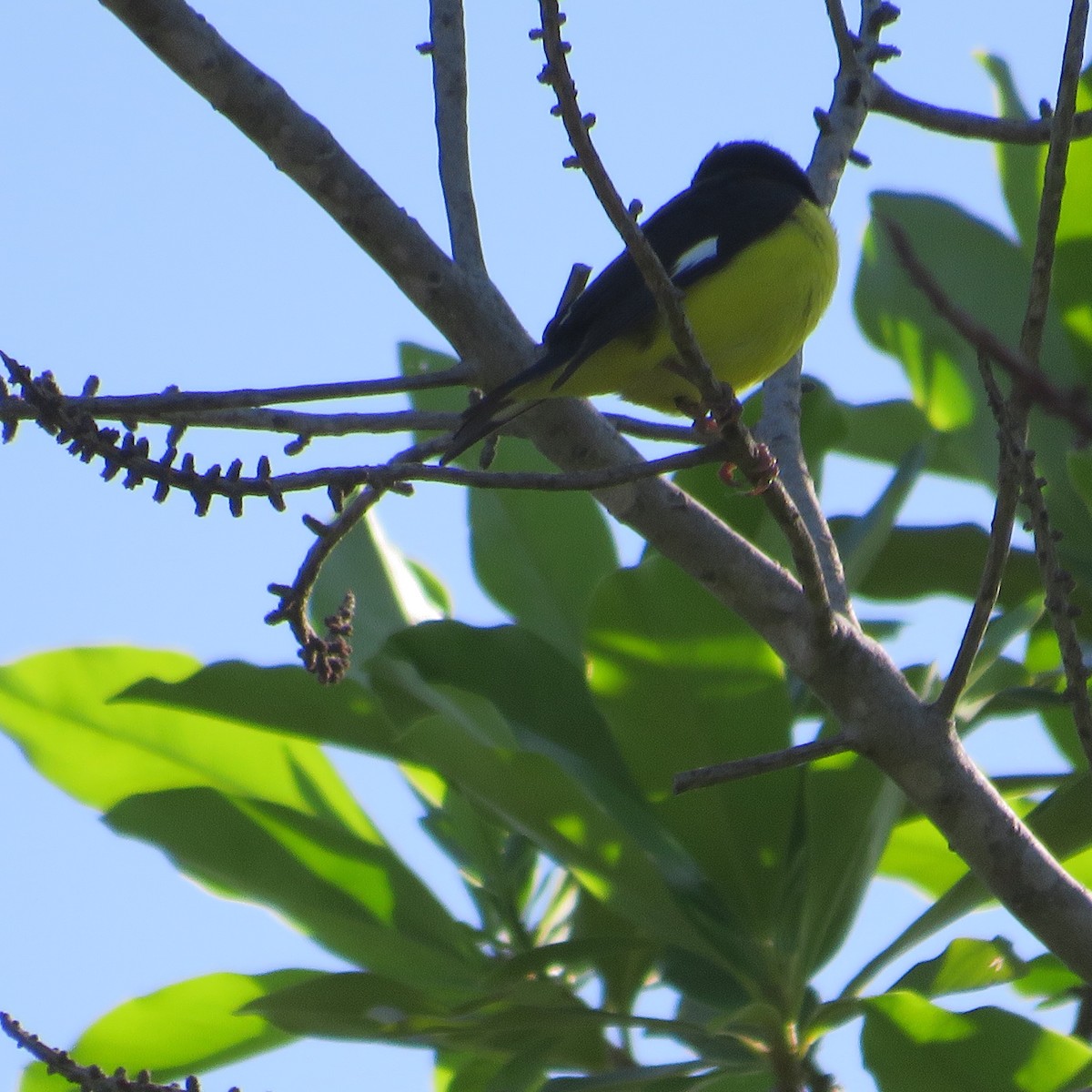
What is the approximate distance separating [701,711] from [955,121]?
132 cm

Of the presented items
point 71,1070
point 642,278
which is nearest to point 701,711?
point 642,278

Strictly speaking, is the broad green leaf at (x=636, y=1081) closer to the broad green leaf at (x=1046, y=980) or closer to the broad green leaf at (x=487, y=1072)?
the broad green leaf at (x=487, y=1072)

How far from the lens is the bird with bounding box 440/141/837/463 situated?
2.65 m

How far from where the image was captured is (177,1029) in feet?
8.40

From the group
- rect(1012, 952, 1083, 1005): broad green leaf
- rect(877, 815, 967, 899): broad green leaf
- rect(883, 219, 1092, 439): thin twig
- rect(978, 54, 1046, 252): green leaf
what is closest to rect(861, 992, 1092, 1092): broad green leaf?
rect(1012, 952, 1083, 1005): broad green leaf

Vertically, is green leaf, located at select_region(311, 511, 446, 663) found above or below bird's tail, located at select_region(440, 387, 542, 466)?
above

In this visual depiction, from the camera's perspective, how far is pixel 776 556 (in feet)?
9.41

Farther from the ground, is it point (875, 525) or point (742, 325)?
point (742, 325)

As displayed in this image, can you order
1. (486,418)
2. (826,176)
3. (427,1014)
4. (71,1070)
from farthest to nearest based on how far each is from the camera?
(826,176), (427,1014), (486,418), (71,1070)

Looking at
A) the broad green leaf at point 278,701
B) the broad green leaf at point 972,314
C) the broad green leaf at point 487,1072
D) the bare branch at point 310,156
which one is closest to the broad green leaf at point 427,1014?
the broad green leaf at point 487,1072

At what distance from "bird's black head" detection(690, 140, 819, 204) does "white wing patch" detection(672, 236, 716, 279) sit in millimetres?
639

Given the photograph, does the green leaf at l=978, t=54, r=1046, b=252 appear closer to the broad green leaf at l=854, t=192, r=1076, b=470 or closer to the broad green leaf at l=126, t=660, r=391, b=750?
the broad green leaf at l=854, t=192, r=1076, b=470

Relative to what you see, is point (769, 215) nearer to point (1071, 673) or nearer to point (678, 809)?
point (678, 809)

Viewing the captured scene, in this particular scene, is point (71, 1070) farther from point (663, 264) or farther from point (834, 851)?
point (663, 264)
